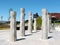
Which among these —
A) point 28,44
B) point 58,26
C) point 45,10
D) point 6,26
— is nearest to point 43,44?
point 28,44

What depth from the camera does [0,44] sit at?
15328 mm

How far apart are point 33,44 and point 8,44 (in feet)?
7.91

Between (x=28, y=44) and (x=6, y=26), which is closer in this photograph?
(x=28, y=44)

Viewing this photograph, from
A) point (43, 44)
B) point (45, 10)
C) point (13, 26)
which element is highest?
point (45, 10)

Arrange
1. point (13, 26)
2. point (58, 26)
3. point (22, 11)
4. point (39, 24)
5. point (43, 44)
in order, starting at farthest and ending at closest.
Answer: point (39, 24) < point (58, 26) < point (22, 11) < point (13, 26) < point (43, 44)

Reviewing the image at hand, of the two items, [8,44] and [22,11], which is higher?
[22,11]

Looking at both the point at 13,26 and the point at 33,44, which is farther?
the point at 13,26

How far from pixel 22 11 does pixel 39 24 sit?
18.0m

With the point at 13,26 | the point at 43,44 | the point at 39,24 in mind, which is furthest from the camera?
the point at 39,24

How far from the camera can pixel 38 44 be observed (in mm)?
15078

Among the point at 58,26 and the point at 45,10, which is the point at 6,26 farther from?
the point at 45,10

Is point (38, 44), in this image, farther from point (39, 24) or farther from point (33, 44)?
point (39, 24)

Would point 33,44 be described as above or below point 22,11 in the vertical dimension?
below

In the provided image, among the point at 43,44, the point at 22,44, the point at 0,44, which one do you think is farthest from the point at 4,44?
the point at 43,44
